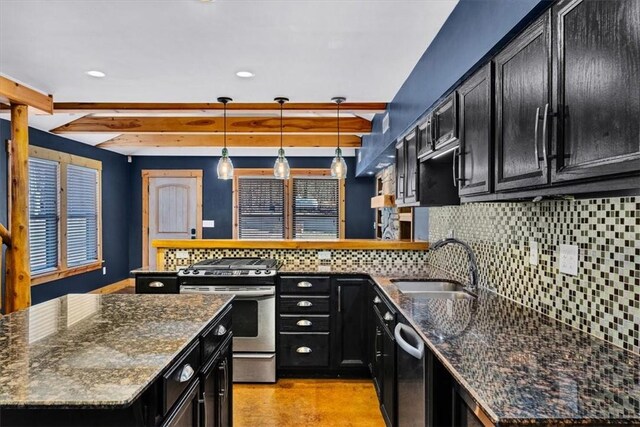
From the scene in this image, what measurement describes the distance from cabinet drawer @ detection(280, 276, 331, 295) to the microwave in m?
1.60

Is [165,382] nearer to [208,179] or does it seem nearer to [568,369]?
[568,369]

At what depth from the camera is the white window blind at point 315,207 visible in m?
7.85

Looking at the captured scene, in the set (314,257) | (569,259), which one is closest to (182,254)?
(314,257)

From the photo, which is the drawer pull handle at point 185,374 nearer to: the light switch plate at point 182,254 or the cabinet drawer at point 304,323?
the cabinet drawer at point 304,323

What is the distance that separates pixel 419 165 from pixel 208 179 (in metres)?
5.70

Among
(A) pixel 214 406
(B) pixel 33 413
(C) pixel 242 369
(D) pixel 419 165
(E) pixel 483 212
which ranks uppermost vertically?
(D) pixel 419 165

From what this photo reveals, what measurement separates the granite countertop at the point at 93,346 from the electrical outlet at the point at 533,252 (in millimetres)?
1568

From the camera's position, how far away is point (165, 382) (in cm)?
130

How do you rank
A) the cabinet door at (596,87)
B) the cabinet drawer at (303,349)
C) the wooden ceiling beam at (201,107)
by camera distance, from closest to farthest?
the cabinet door at (596,87)
the cabinet drawer at (303,349)
the wooden ceiling beam at (201,107)

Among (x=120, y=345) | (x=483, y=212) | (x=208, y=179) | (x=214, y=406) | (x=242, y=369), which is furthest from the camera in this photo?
(x=208, y=179)

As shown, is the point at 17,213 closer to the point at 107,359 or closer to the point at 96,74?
the point at 96,74

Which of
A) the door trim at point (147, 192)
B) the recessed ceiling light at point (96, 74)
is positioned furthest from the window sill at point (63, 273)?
the recessed ceiling light at point (96, 74)

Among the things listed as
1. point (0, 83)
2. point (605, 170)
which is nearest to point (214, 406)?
point (605, 170)

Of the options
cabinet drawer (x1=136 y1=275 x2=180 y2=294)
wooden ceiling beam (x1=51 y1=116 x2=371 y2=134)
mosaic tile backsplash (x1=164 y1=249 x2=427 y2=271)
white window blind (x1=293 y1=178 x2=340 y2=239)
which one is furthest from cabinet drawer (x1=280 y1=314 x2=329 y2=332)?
white window blind (x1=293 y1=178 x2=340 y2=239)
